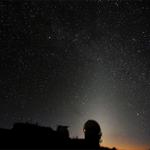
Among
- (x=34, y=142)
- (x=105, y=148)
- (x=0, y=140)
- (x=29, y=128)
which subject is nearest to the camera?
(x=0, y=140)

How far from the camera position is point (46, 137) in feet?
112

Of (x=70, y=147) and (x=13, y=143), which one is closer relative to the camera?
(x=13, y=143)

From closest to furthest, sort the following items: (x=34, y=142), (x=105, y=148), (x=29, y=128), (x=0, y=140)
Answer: (x=0, y=140) < (x=34, y=142) < (x=29, y=128) < (x=105, y=148)

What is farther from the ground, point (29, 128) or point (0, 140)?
point (29, 128)

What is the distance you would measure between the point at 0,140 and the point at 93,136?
13.0 meters

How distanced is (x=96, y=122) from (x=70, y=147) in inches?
295

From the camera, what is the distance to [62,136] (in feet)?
118

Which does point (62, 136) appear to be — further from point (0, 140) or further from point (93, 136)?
point (0, 140)

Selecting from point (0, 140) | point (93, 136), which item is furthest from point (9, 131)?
point (93, 136)

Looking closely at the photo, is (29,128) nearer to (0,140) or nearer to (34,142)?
(34,142)

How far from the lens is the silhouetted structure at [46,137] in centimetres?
3094

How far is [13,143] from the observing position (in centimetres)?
3011

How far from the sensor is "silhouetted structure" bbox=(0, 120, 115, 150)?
30.9 metres

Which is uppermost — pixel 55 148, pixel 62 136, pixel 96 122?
pixel 96 122
